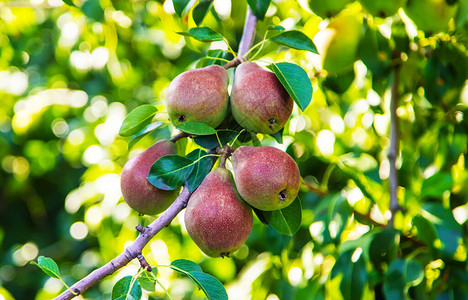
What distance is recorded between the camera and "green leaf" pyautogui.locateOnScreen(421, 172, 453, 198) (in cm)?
144

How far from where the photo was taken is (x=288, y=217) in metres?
1.11

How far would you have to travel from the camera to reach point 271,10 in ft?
5.89

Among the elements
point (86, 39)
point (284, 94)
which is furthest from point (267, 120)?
point (86, 39)

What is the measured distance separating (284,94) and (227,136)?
17 centimetres

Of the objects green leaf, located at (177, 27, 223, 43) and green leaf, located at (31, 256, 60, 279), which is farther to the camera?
green leaf, located at (177, 27, 223, 43)

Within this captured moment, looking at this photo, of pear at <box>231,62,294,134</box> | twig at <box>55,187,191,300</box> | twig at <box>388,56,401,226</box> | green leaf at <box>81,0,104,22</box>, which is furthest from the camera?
green leaf at <box>81,0,104,22</box>

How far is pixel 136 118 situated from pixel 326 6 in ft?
2.05

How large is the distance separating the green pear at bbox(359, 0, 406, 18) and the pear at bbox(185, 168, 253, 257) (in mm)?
678

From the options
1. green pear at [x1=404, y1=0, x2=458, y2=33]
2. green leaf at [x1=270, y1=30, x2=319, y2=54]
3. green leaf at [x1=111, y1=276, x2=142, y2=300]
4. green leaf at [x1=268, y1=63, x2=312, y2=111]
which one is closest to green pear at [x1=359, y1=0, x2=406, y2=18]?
green pear at [x1=404, y1=0, x2=458, y2=33]

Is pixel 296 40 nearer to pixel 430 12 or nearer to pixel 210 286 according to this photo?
pixel 430 12

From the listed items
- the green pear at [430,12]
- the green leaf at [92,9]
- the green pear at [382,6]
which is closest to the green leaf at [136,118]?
the green pear at [382,6]

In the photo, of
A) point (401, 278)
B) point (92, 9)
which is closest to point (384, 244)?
point (401, 278)

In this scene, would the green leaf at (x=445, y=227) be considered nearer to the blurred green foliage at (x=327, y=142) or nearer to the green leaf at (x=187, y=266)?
the blurred green foliage at (x=327, y=142)

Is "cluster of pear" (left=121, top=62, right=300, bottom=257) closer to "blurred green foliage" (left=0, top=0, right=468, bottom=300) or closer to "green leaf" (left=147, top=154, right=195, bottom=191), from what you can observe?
"green leaf" (left=147, top=154, right=195, bottom=191)
